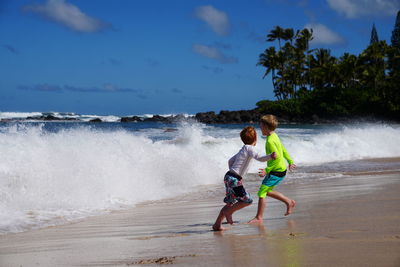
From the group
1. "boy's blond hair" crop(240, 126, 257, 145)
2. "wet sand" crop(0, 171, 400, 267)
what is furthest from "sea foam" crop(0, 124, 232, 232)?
"boy's blond hair" crop(240, 126, 257, 145)

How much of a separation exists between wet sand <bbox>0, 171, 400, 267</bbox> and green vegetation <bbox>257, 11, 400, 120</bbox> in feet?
209

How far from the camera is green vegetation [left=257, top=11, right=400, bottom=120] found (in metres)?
68.2

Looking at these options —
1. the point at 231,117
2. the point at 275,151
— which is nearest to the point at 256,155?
the point at 275,151

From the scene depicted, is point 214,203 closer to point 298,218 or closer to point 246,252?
point 298,218

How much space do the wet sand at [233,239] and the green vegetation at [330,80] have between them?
63.8 meters

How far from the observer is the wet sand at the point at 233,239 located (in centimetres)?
338

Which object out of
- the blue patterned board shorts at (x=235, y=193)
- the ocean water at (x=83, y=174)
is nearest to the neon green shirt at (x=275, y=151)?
the blue patterned board shorts at (x=235, y=193)

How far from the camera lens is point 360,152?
20156 mm

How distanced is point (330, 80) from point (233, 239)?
7335 cm

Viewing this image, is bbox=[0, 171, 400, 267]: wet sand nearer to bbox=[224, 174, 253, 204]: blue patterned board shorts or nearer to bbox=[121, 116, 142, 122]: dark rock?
bbox=[224, 174, 253, 204]: blue patterned board shorts

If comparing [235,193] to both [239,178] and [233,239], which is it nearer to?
[239,178]

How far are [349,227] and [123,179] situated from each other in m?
5.92

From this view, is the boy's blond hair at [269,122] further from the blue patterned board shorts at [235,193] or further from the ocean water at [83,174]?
the ocean water at [83,174]

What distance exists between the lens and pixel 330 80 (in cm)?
7438
